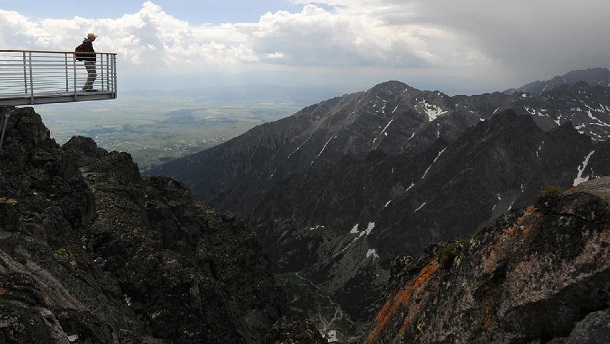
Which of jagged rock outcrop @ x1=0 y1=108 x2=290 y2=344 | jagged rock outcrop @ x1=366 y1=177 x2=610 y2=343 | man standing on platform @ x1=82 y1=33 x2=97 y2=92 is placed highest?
man standing on platform @ x1=82 y1=33 x2=97 y2=92

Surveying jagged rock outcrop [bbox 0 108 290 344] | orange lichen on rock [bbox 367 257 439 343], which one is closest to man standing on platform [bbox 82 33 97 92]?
jagged rock outcrop [bbox 0 108 290 344]

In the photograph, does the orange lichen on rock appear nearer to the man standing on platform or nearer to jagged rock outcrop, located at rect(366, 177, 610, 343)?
jagged rock outcrop, located at rect(366, 177, 610, 343)

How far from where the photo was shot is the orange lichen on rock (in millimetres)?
20186

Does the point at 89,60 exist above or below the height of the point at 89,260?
above

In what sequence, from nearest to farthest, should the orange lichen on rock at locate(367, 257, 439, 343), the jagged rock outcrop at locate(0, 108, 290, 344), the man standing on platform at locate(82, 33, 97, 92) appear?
the jagged rock outcrop at locate(0, 108, 290, 344)
the orange lichen on rock at locate(367, 257, 439, 343)
the man standing on platform at locate(82, 33, 97, 92)

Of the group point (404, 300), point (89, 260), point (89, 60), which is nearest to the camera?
point (404, 300)

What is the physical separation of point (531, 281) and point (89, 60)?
120ft

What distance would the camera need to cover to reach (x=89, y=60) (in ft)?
115

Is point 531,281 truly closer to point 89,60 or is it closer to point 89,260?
point 89,260

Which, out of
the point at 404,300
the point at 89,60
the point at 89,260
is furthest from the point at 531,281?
the point at 89,60

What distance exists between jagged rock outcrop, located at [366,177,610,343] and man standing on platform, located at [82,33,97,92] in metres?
32.6

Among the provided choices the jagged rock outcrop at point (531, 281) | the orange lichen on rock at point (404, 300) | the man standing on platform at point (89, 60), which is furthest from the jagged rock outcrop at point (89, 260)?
the jagged rock outcrop at point (531, 281)

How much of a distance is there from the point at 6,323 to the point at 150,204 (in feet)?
161

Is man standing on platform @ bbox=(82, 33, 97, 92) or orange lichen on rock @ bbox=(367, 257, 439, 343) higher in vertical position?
man standing on platform @ bbox=(82, 33, 97, 92)
